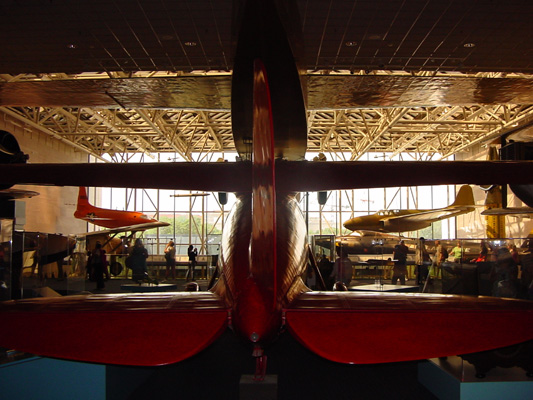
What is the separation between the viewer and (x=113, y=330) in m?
2.17

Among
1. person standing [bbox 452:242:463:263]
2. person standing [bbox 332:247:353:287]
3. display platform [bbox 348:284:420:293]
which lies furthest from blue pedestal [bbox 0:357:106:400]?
person standing [bbox 332:247:353:287]

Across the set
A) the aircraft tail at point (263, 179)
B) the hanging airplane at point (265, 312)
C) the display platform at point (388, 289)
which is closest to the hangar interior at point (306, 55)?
the hanging airplane at point (265, 312)

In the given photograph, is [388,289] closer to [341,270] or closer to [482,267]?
[341,270]

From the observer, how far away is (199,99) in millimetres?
7277

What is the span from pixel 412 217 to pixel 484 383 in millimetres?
16428

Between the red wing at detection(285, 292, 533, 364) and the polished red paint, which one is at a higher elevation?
the polished red paint

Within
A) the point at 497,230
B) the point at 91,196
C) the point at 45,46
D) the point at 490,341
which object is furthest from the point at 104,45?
the point at 91,196

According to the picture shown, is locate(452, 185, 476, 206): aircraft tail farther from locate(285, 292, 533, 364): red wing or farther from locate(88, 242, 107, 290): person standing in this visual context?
locate(285, 292, 533, 364): red wing

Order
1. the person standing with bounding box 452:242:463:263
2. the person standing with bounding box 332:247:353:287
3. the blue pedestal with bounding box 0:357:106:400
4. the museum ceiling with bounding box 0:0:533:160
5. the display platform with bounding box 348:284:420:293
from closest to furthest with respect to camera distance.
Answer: the blue pedestal with bounding box 0:357:106:400, the museum ceiling with bounding box 0:0:533:160, the person standing with bounding box 452:242:463:263, the display platform with bounding box 348:284:420:293, the person standing with bounding box 332:247:353:287

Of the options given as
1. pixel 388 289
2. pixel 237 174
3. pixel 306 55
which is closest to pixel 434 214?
pixel 388 289

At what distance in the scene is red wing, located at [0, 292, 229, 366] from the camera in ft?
6.64

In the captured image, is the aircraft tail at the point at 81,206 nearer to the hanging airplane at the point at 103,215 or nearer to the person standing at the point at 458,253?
the hanging airplane at the point at 103,215

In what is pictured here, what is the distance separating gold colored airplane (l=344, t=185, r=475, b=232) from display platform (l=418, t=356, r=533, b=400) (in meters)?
15.6

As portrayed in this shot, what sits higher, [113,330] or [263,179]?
[263,179]
